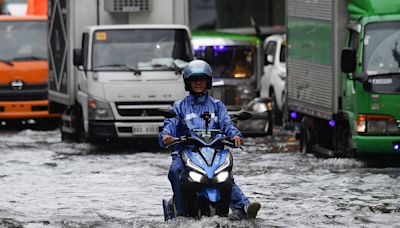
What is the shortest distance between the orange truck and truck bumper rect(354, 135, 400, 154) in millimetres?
10959

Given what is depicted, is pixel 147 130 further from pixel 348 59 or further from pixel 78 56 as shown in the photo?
pixel 348 59

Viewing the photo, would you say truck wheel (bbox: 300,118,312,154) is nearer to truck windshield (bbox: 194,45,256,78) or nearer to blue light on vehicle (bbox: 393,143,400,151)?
blue light on vehicle (bbox: 393,143,400,151)

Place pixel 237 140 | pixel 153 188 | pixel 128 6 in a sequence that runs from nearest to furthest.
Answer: pixel 237 140
pixel 153 188
pixel 128 6

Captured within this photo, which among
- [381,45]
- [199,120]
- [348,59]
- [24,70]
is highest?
[381,45]

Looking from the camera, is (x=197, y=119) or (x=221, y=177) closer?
(x=221, y=177)

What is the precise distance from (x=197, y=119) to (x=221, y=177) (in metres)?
0.77

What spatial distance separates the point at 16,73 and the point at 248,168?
10.1 metres

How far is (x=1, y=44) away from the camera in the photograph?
28.8m

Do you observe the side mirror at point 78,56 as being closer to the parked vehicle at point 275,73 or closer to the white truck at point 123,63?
the white truck at point 123,63

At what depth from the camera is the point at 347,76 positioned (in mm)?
19484

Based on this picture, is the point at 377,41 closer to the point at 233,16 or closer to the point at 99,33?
the point at 99,33

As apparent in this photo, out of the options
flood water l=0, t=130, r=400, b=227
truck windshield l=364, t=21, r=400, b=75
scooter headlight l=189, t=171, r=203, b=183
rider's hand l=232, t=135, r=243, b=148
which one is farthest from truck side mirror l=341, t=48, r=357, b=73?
scooter headlight l=189, t=171, r=203, b=183

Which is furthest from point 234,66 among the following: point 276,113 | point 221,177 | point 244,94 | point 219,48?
point 221,177

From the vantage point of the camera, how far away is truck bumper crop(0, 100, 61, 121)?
28391mm
